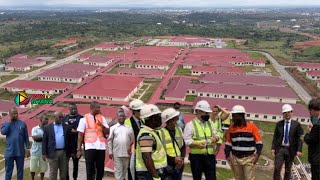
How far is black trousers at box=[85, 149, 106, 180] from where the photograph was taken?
611 cm

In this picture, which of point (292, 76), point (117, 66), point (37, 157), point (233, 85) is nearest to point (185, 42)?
point (117, 66)

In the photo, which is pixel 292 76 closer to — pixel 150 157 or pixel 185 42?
pixel 185 42

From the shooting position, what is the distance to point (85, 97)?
3206 cm

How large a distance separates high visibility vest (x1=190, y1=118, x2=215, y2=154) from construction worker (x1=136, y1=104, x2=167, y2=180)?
926mm

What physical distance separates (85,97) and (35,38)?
178 ft

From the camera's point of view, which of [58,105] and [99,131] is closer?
[99,131]

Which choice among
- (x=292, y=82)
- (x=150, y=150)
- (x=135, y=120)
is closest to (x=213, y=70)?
(x=292, y=82)

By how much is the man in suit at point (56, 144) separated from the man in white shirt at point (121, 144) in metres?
1.14

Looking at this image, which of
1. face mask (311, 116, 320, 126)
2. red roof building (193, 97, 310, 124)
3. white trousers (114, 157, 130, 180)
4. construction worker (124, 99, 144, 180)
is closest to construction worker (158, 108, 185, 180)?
construction worker (124, 99, 144, 180)

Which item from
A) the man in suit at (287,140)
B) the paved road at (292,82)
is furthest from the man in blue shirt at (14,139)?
the paved road at (292,82)

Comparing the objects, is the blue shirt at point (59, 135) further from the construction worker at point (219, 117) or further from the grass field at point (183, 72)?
the grass field at point (183, 72)

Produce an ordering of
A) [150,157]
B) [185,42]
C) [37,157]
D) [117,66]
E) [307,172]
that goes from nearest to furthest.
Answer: [150,157]
[37,157]
[307,172]
[117,66]
[185,42]
